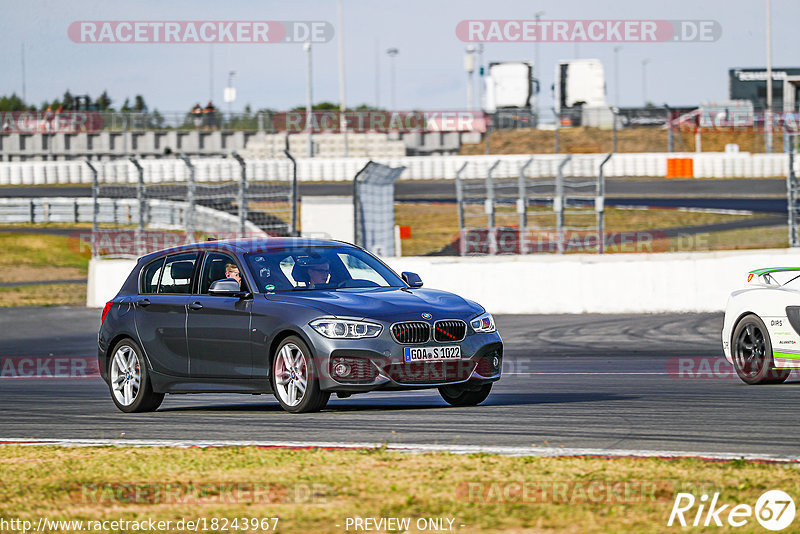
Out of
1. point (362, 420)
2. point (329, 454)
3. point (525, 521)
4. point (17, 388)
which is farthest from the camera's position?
Result: point (17, 388)

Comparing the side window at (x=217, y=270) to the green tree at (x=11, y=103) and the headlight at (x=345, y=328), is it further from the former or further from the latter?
the green tree at (x=11, y=103)

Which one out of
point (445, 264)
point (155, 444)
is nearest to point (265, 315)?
point (155, 444)

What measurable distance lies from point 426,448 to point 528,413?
2041 millimetres

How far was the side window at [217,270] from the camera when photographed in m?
10.2

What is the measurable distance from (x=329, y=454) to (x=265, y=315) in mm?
2754

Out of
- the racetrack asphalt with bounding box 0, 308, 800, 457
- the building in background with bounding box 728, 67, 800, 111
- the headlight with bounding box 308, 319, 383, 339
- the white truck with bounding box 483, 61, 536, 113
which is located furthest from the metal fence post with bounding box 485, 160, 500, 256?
the building in background with bounding box 728, 67, 800, 111

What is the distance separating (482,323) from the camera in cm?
959

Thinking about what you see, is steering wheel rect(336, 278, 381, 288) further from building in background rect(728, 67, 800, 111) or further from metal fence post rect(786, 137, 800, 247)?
building in background rect(728, 67, 800, 111)

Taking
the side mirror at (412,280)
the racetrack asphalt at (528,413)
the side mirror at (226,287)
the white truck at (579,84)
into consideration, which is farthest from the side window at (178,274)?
the white truck at (579,84)

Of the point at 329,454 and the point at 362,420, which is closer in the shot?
the point at 329,454

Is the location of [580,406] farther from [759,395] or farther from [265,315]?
[265,315]

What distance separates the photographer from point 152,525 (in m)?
5.11

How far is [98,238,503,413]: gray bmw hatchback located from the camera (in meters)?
9.05

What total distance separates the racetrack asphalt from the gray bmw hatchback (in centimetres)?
25
